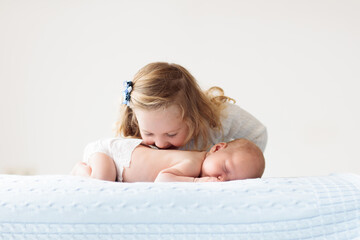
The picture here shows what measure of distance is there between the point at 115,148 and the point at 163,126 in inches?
6.8

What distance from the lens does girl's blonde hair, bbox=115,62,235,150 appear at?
4.75ft

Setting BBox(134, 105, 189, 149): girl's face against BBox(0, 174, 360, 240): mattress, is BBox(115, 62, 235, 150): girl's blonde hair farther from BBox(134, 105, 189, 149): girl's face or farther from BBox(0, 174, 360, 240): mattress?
BBox(0, 174, 360, 240): mattress

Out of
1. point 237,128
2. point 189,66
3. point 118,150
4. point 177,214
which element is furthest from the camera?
point 189,66

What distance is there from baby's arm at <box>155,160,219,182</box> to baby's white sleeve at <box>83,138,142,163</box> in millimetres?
178

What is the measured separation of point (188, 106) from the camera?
151 centimetres

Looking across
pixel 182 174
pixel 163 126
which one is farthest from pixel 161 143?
pixel 182 174

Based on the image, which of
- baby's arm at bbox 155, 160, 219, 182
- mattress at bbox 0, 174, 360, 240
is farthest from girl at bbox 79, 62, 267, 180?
mattress at bbox 0, 174, 360, 240

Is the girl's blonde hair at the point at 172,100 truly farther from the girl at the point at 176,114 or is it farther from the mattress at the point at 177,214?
the mattress at the point at 177,214

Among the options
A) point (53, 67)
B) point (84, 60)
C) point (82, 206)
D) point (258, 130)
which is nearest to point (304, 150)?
point (258, 130)

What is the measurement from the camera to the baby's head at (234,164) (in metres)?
1.27

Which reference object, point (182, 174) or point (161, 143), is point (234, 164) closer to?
point (182, 174)

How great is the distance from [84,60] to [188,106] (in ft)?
5.71

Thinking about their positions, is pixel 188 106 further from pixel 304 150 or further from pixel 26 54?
pixel 26 54

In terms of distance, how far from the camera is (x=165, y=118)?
4.69ft
